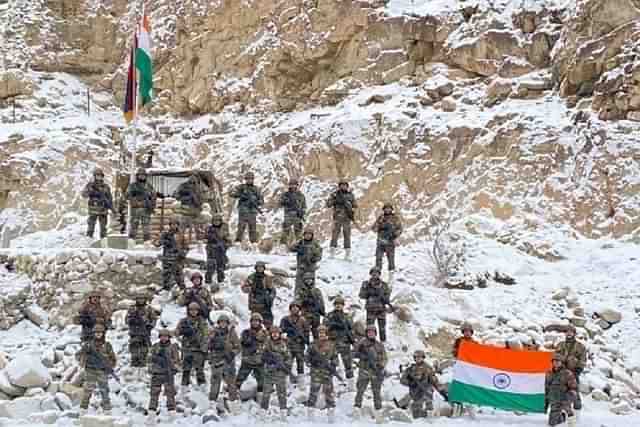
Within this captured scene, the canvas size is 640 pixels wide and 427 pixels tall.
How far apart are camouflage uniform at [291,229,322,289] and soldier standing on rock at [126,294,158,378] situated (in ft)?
9.17

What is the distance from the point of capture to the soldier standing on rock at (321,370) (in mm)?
12109

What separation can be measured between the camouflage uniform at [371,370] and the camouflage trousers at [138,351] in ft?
10.9

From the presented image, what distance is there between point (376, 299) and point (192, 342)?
3.26 metres

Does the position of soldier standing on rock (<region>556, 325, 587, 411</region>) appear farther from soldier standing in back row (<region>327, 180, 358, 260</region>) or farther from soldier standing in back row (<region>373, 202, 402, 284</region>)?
soldier standing in back row (<region>327, 180, 358, 260</region>)

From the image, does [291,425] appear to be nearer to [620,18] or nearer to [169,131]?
[620,18]

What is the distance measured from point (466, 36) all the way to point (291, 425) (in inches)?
718

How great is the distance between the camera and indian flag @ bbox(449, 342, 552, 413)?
12.8m

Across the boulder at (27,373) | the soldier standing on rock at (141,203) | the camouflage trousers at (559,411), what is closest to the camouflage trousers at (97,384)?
the boulder at (27,373)

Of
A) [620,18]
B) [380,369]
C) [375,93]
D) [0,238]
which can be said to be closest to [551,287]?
[380,369]

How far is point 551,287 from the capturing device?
16.5 m

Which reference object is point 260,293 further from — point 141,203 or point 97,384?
point 141,203

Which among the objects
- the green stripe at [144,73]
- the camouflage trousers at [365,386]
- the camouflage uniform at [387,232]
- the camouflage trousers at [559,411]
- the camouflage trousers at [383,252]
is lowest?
the camouflage trousers at [559,411]

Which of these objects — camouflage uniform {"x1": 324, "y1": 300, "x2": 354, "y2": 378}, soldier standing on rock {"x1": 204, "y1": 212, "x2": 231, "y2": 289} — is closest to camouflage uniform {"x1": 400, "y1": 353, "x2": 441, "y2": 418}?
camouflage uniform {"x1": 324, "y1": 300, "x2": 354, "y2": 378}

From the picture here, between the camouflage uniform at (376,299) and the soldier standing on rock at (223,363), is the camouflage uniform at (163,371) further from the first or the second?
the camouflage uniform at (376,299)
